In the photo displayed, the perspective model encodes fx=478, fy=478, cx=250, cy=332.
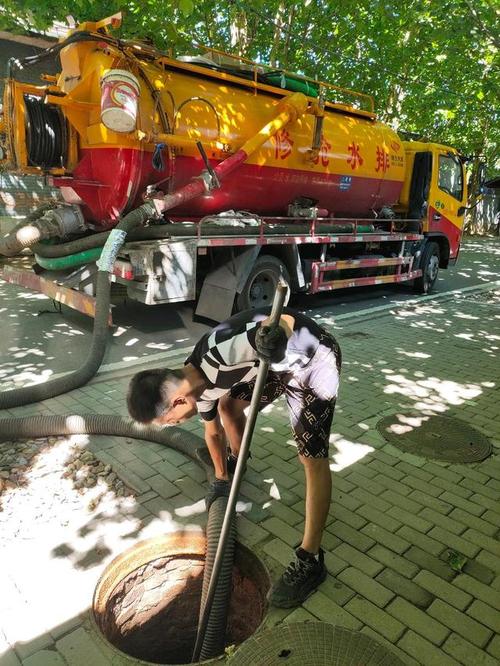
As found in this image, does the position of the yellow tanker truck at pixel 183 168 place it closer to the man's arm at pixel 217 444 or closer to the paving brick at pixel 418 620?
the man's arm at pixel 217 444

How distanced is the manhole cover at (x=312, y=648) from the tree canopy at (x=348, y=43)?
8791mm

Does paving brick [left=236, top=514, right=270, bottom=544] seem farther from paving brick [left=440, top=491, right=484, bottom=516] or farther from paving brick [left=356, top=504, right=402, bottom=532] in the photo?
paving brick [left=440, top=491, right=484, bottom=516]

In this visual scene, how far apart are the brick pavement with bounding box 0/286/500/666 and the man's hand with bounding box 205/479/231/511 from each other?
0.14m

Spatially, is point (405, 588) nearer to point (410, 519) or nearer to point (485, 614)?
point (485, 614)

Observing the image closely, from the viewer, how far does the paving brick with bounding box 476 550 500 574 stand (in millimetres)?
2782

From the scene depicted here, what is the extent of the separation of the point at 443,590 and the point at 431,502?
814 mm

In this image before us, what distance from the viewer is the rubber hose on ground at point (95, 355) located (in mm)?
4423

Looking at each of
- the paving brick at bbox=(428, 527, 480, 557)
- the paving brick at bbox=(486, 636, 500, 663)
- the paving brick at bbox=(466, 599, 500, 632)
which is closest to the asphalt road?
the paving brick at bbox=(428, 527, 480, 557)

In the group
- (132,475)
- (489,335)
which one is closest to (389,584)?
(132,475)

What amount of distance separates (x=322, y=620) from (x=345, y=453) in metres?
1.68

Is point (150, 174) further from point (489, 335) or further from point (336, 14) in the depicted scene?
point (336, 14)

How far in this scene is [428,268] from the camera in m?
10.8

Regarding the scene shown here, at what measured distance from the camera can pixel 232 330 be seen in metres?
2.37

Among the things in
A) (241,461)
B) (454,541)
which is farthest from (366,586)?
(241,461)
